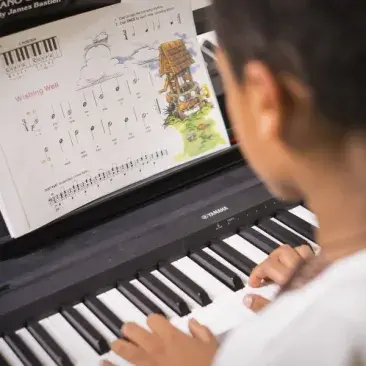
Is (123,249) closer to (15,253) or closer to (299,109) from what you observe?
(15,253)

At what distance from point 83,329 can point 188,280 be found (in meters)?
0.19

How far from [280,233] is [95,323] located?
1.19 feet

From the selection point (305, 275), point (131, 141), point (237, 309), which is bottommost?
point (237, 309)

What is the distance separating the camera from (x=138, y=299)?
1150mm

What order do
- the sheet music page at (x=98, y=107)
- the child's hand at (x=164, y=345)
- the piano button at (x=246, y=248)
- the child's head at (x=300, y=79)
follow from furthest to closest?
the piano button at (x=246, y=248) < the sheet music page at (x=98, y=107) < the child's hand at (x=164, y=345) < the child's head at (x=300, y=79)

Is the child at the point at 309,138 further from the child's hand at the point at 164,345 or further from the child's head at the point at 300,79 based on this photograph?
the child's hand at the point at 164,345

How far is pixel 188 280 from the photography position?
1185mm

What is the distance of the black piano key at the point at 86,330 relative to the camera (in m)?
1.07

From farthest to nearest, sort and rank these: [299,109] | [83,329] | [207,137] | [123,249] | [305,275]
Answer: [207,137], [123,249], [83,329], [305,275], [299,109]

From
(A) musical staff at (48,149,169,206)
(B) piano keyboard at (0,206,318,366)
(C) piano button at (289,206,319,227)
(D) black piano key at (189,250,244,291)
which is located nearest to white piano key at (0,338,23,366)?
(B) piano keyboard at (0,206,318,366)

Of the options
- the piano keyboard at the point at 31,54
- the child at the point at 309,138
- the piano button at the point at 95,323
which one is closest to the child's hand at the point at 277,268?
the piano button at the point at 95,323

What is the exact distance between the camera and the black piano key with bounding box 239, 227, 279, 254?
1253 mm

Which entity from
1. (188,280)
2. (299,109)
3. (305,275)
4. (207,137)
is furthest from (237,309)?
(299,109)

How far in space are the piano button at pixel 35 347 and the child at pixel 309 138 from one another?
33 cm
